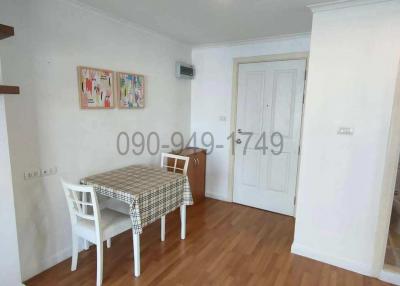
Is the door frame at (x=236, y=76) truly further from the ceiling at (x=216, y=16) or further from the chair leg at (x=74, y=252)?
the chair leg at (x=74, y=252)

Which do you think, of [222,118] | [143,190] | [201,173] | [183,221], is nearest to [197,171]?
[201,173]

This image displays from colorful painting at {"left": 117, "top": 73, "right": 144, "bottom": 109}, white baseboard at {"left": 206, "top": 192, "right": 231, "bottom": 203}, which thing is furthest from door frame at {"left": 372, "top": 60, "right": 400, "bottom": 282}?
colorful painting at {"left": 117, "top": 73, "right": 144, "bottom": 109}

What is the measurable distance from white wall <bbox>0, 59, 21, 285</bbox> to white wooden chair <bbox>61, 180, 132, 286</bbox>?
0.42 metres

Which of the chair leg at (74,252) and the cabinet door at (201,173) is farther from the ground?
the cabinet door at (201,173)

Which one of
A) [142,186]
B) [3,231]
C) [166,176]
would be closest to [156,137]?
[166,176]

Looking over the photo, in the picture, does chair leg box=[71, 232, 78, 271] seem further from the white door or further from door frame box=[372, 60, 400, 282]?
door frame box=[372, 60, 400, 282]

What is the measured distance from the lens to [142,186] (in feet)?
7.36

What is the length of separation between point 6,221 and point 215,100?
285 cm

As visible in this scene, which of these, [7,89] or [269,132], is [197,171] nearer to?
[269,132]

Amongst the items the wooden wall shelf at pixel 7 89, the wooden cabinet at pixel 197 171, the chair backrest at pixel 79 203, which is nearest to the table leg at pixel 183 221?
the wooden cabinet at pixel 197 171

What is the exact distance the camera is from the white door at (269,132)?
10.4ft

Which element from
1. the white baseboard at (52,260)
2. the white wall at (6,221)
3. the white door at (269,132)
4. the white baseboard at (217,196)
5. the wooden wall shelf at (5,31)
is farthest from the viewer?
the white baseboard at (217,196)

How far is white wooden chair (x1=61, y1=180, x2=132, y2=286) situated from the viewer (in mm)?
1940

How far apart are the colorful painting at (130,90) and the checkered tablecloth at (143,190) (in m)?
0.75
